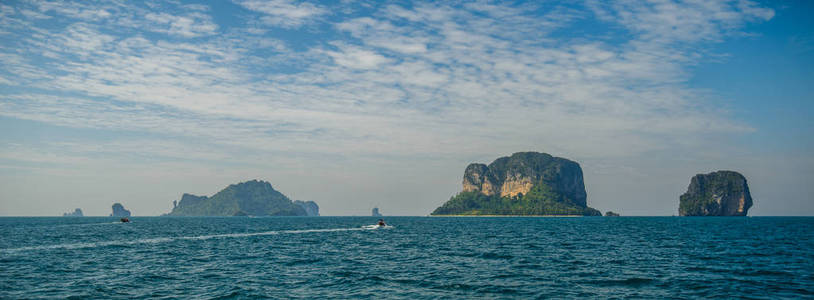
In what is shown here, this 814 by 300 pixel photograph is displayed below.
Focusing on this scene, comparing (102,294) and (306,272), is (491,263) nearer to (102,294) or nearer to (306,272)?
(306,272)

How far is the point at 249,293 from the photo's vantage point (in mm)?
35719

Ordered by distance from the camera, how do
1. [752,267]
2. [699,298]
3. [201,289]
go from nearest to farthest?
[699,298]
[201,289]
[752,267]

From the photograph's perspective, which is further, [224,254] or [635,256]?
[224,254]

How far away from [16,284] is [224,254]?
25.9 m

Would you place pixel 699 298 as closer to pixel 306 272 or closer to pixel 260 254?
pixel 306 272

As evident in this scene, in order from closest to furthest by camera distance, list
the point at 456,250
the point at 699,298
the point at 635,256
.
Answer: the point at 699,298 → the point at 635,256 → the point at 456,250

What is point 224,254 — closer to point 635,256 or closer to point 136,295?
point 136,295

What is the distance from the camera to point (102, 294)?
3528 cm

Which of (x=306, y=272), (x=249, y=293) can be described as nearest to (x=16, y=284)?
(x=249, y=293)

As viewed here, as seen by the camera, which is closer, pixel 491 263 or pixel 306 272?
pixel 306 272

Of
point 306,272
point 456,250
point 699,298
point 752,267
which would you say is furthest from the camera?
point 456,250

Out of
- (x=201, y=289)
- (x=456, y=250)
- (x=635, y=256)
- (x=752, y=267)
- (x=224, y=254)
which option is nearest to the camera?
(x=201, y=289)

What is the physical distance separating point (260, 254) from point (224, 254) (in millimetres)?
4466

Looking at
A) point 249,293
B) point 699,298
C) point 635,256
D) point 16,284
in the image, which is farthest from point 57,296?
point 635,256
